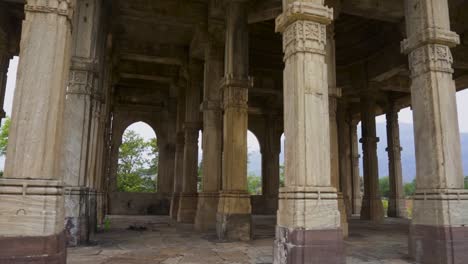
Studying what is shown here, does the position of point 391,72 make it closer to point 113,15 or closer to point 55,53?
point 113,15

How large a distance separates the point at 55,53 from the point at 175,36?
11.2 metres

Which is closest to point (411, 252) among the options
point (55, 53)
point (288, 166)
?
point (288, 166)

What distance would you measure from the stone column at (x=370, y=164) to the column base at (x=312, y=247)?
1284cm

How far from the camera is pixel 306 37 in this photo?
19.0 feet

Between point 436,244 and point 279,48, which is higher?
point 279,48

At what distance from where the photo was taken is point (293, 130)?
567cm

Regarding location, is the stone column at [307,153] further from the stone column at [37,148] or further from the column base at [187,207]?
the column base at [187,207]

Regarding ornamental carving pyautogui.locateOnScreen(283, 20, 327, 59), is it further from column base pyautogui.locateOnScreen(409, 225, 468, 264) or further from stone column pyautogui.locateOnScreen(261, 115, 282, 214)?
stone column pyautogui.locateOnScreen(261, 115, 282, 214)

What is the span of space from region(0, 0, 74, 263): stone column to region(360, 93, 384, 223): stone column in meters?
15.4

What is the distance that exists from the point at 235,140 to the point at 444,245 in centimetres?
570

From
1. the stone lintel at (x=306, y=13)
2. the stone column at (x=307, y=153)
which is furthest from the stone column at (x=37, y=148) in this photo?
the stone lintel at (x=306, y=13)

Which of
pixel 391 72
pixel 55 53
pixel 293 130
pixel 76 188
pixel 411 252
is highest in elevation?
pixel 391 72

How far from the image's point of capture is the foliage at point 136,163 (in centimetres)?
3878

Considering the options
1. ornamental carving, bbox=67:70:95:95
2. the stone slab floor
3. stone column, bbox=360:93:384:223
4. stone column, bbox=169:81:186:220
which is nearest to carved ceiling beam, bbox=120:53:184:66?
stone column, bbox=169:81:186:220
